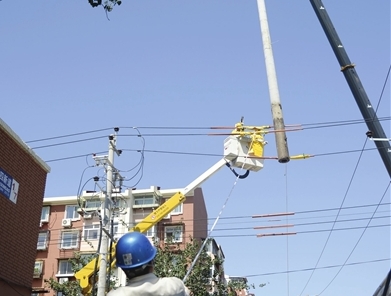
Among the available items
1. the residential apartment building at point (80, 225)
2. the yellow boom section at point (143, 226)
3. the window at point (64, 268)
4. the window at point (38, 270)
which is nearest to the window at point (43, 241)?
the residential apartment building at point (80, 225)

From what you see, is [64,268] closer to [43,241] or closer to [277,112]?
[43,241]

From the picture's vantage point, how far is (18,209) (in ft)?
49.9

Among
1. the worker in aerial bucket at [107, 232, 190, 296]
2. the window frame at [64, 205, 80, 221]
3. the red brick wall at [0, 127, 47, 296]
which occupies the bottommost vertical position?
the worker in aerial bucket at [107, 232, 190, 296]

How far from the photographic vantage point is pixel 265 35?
885cm

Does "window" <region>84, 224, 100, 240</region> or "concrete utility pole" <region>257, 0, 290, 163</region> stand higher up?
"window" <region>84, 224, 100, 240</region>

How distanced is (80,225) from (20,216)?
27.8 m

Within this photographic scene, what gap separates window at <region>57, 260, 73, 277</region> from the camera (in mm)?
40375

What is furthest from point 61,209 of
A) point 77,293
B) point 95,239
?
point 77,293

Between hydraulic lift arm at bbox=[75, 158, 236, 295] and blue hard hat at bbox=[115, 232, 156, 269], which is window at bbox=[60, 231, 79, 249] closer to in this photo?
hydraulic lift arm at bbox=[75, 158, 236, 295]

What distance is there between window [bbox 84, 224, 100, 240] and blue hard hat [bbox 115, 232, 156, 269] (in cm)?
3845

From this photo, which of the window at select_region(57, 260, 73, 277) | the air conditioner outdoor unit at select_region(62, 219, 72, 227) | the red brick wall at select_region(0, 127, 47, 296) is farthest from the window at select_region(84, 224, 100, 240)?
the red brick wall at select_region(0, 127, 47, 296)

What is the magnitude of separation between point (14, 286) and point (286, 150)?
9355 millimetres

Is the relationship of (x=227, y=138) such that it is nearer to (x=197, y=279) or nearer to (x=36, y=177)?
(x=36, y=177)

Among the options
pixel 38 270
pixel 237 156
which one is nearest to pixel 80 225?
pixel 38 270
